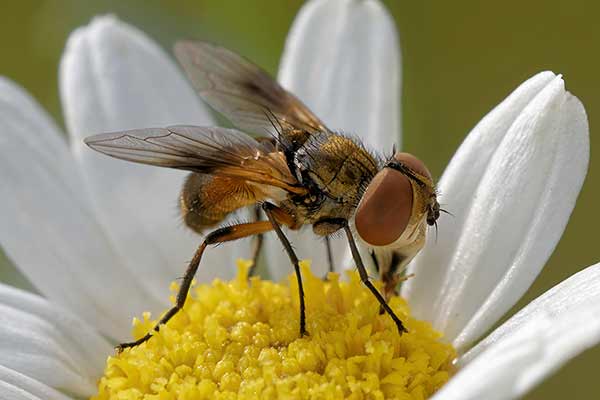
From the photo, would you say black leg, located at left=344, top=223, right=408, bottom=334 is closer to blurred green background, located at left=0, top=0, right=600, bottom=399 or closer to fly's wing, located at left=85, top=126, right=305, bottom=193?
fly's wing, located at left=85, top=126, right=305, bottom=193

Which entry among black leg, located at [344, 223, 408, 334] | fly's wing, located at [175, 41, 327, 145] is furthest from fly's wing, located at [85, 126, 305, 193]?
fly's wing, located at [175, 41, 327, 145]

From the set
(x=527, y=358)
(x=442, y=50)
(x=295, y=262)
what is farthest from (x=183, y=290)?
(x=442, y=50)

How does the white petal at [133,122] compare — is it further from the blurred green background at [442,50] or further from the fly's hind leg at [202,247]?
the fly's hind leg at [202,247]

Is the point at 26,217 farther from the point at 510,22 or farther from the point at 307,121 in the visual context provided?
the point at 510,22

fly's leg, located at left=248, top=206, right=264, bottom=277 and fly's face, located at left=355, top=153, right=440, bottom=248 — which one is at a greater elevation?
fly's leg, located at left=248, top=206, right=264, bottom=277

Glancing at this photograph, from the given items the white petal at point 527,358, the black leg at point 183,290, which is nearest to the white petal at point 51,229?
the black leg at point 183,290

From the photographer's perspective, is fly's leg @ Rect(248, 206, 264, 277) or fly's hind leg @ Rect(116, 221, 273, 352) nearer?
fly's hind leg @ Rect(116, 221, 273, 352)

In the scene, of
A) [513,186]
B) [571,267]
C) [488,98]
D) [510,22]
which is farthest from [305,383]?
[510,22]
